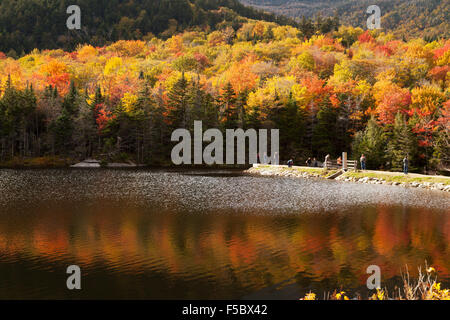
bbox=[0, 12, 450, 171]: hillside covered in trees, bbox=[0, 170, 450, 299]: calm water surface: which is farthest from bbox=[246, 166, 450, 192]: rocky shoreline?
bbox=[0, 12, 450, 171]: hillside covered in trees

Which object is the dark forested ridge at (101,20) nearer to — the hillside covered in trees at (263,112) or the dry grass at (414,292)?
the hillside covered in trees at (263,112)

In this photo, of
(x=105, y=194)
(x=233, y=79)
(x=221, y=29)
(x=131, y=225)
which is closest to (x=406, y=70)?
(x=233, y=79)

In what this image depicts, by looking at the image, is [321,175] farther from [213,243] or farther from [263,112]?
[213,243]

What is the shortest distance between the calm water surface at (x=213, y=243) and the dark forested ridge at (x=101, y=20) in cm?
13330

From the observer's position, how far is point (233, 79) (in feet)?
278

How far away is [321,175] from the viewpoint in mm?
43875

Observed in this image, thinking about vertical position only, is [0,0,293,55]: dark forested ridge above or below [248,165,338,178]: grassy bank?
above

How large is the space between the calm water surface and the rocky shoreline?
18.7ft

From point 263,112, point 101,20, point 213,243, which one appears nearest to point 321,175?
point 263,112

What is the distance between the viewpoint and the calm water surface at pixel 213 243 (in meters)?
10.4

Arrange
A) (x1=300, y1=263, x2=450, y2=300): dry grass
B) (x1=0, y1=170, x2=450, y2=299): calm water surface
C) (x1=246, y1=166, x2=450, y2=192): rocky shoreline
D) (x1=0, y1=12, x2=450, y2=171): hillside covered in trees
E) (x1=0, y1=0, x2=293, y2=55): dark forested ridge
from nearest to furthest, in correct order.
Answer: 1. (x1=300, y1=263, x2=450, y2=300): dry grass
2. (x1=0, y1=170, x2=450, y2=299): calm water surface
3. (x1=246, y1=166, x2=450, y2=192): rocky shoreline
4. (x1=0, y1=12, x2=450, y2=171): hillside covered in trees
5. (x1=0, y1=0, x2=293, y2=55): dark forested ridge

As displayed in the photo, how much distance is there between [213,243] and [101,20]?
174 metres

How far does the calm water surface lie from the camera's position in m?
10.4

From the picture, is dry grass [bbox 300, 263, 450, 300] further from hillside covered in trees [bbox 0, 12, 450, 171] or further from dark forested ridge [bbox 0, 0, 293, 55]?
dark forested ridge [bbox 0, 0, 293, 55]
